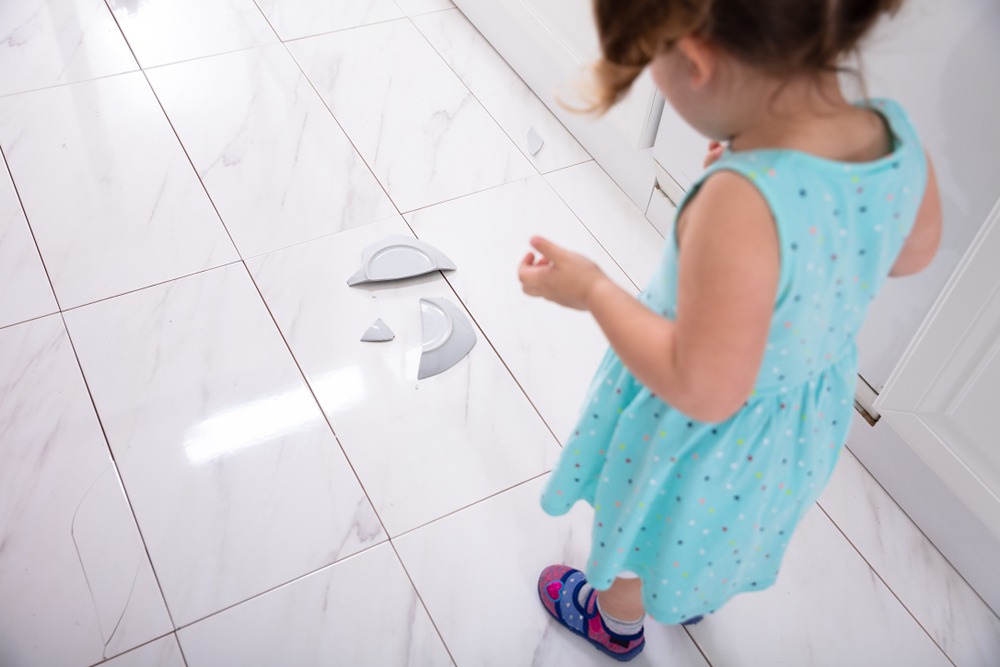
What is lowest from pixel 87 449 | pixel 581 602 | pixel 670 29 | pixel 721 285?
pixel 87 449

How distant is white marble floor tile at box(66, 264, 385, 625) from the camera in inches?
45.5

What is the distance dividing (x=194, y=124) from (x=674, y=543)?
1.34m

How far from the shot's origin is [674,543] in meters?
0.82

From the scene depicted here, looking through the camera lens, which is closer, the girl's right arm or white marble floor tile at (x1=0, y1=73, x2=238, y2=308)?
the girl's right arm

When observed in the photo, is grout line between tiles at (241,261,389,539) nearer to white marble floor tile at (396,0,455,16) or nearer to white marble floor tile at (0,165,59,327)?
white marble floor tile at (0,165,59,327)

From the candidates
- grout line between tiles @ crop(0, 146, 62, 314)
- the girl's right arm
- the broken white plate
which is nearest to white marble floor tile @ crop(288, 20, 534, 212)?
the broken white plate

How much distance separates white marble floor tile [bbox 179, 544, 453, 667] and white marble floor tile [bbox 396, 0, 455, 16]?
55.3 inches

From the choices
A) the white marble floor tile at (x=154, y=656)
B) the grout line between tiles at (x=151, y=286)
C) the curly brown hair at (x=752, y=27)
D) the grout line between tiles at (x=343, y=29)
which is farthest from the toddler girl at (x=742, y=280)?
the grout line between tiles at (x=343, y=29)

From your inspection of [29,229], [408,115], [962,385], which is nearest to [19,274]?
[29,229]

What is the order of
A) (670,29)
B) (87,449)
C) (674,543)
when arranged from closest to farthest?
(670,29)
(674,543)
(87,449)

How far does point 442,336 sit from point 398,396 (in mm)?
129

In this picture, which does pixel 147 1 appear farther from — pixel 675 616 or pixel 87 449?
pixel 675 616

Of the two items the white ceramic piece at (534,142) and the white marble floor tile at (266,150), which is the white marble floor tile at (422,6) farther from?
the white ceramic piece at (534,142)

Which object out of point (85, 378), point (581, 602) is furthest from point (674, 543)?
point (85, 378)
